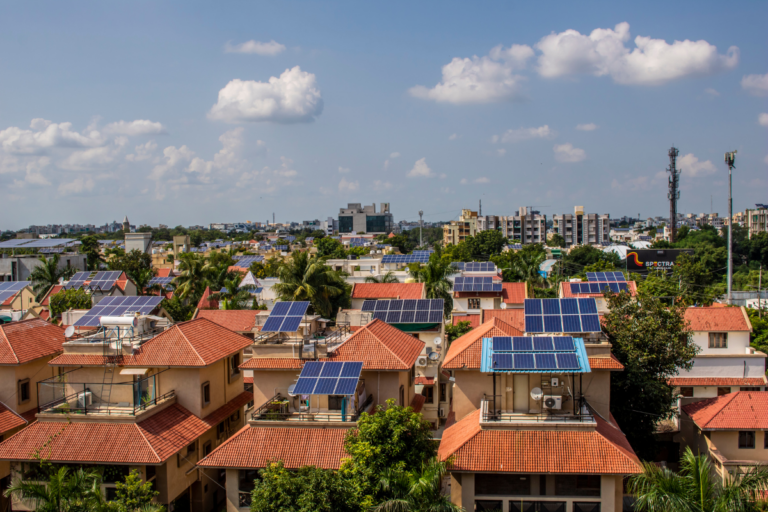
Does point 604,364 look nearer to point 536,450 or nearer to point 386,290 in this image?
point 536,450

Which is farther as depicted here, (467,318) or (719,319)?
(467,318)

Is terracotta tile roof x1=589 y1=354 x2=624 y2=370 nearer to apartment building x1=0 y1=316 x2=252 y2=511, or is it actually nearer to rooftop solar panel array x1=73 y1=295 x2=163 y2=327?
apartment building x1=0 y1=316 x2=252 y2=511

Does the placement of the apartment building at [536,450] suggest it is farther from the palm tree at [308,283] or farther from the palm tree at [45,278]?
the palm tree at [45,278]

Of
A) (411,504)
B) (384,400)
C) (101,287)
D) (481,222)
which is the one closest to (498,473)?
(411,504)

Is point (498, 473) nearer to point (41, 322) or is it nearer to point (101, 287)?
point (41, 322)

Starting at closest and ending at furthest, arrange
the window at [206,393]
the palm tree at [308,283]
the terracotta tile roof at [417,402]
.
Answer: the window at [206,393], the terracotta tile roof at [417,402], the palm tree at [308,283]

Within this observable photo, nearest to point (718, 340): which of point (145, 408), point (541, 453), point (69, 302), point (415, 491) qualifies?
point (541, 453)

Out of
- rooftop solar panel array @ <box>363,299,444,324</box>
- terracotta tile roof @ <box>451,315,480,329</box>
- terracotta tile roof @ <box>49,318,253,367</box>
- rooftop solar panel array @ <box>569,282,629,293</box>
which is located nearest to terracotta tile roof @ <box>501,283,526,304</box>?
terracotta tile roof @ <box>451,315,480,329</box>

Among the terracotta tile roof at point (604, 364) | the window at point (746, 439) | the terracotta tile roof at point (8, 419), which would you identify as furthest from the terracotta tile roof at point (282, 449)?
the window at point (746, 439)
